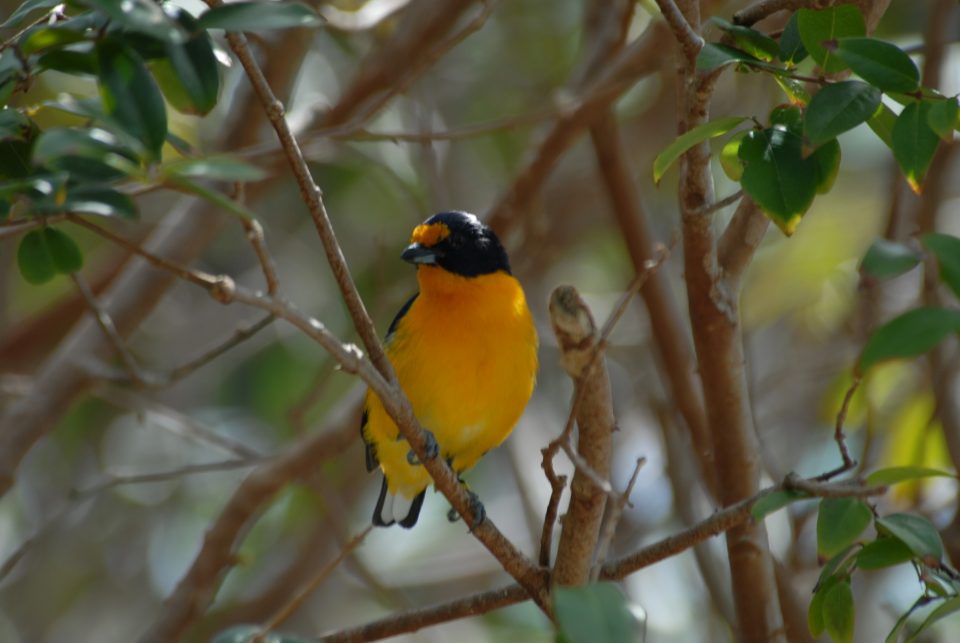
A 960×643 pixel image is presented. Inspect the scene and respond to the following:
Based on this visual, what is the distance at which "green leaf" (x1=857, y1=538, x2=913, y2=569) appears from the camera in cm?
218

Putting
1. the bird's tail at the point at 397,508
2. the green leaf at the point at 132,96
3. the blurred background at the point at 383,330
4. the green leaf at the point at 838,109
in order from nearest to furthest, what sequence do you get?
the green leaf at the point at 132,96, the green leaf at the point at 838,109, the bird's tail at the point at 397,508, the blurred background at the point at 383,330

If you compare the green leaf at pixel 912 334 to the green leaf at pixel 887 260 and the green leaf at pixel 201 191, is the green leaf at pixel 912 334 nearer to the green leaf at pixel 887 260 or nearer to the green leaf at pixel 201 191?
the green leaf at pixel 887 260

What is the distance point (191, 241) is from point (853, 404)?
2.88m

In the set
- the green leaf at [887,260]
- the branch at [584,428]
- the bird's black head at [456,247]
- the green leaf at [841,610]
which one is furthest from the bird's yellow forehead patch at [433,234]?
the green leaf at [887,260]

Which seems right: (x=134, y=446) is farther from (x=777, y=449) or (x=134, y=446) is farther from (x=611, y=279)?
(x=777, y=449)

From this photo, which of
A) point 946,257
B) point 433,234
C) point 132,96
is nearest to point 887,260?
point 946,257

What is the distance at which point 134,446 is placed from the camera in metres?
7.54

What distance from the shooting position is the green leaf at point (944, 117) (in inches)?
78.3

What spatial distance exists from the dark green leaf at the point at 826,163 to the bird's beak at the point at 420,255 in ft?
7.44

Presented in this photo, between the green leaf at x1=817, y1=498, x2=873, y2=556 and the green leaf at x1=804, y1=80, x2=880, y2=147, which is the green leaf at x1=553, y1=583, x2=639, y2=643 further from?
the green leaf at x1=804, y1=80, x2=880, y2=147

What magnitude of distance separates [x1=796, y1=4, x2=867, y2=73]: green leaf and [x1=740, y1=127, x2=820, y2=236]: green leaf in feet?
0.53

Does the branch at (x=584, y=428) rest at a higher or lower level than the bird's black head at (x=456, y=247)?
higher

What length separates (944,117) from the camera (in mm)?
1996

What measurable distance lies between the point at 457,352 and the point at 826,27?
2043mm
